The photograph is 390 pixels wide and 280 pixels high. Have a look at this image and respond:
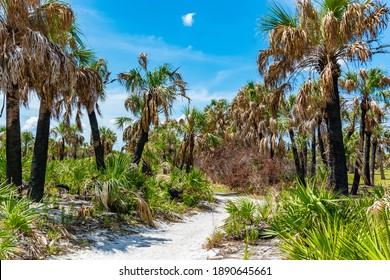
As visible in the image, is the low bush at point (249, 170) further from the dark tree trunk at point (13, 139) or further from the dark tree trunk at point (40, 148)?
the dark tree trunk at point (13, 139)

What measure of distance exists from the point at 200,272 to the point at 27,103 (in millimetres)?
11107

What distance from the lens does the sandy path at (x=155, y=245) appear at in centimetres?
789

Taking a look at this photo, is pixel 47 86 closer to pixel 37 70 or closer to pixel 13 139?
pixel 37 70

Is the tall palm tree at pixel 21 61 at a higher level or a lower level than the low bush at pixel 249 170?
higher

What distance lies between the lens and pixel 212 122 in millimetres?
43250

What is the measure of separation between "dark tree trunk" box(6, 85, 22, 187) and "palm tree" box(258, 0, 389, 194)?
26.8 feet

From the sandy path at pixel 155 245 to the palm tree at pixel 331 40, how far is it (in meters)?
4.97

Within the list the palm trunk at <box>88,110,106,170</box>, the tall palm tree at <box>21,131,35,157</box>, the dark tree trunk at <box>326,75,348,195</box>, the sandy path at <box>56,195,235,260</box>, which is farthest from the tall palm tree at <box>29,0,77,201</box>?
the tall palm tree at <box>21,131,35,157</box>

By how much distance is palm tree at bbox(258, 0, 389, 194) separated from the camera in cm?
1157

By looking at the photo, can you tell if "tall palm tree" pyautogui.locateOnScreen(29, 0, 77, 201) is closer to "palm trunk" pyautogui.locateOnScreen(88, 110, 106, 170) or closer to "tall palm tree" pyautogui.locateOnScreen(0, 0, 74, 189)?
"tall palm tree" pyautogui.locateOnScreen(0, 0, 74, 189)

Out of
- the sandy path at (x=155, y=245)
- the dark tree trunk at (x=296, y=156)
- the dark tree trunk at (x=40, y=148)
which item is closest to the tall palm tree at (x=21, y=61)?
the dark tree trunk at (x=40, y=148)

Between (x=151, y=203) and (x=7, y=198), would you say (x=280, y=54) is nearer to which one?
(x=151, y=203)

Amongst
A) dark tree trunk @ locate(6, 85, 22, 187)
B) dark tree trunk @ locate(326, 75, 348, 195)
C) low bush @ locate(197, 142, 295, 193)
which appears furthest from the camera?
low bush @ locate(197, 142, 295, 193)

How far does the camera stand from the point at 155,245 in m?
9.07
